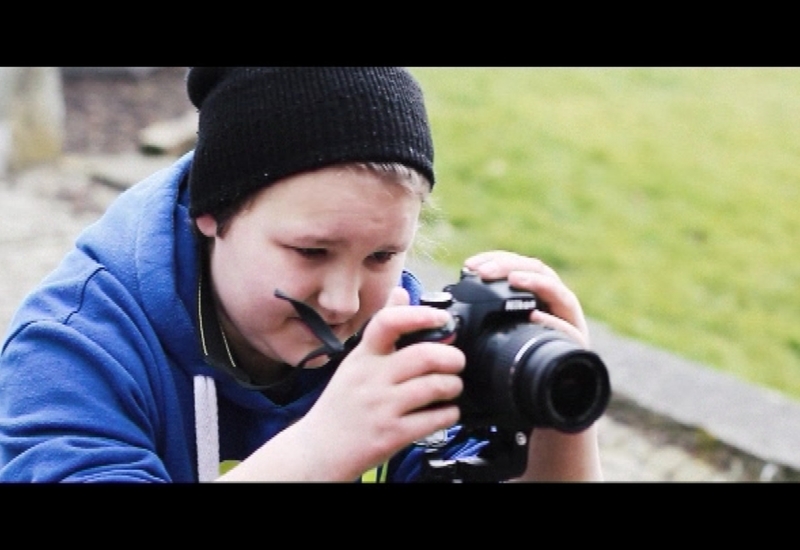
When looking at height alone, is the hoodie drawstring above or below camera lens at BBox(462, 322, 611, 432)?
below

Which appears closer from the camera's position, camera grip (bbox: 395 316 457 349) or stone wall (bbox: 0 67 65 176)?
camera grip (bbox: 395 316 457 349)

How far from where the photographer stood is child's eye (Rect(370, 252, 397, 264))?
1.50 m

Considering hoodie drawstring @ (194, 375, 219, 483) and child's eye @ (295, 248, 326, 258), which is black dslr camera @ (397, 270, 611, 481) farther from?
hoodie drawstring @ (194, 375, 219, 483)

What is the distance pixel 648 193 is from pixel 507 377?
177 inches

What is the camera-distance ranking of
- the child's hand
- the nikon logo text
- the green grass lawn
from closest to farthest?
the child's hand → the nikon logo text → the green grass lawn

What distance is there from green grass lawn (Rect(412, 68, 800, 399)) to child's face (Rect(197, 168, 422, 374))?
6.90 feet

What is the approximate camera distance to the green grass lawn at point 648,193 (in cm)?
450

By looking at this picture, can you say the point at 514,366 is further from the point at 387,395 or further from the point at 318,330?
the point at 318,330

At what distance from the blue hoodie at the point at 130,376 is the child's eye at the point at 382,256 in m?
0.29

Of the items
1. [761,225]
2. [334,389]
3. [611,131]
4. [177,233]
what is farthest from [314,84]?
[611,131]

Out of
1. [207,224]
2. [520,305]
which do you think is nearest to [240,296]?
[207,224]

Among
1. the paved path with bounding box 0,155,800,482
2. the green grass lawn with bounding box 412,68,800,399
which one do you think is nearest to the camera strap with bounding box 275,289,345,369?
the paved path with bounding box 0,155,800,482

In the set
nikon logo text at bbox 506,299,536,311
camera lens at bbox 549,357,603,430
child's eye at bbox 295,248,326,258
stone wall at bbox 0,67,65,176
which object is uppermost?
child's eye at bbox 295,248,326,258

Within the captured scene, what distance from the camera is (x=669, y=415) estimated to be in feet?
11.9
